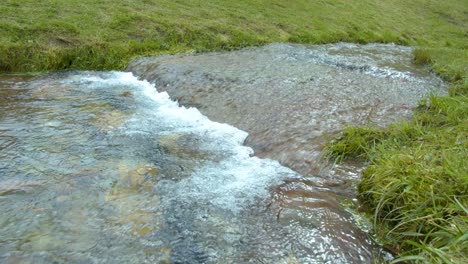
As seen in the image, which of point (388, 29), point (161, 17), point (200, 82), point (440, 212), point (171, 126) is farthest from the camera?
point (388, 29)

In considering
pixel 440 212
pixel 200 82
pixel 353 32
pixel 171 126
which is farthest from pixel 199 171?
pixel 353 32

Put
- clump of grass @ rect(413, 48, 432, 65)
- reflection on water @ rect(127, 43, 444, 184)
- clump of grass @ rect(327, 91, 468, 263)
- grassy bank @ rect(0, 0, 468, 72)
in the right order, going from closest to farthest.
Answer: clump of grass @ rect(327, 91, 468, 263) → reflection on water @ rect(127, 43, 444, 184) → grassy bank @ rect(0, 0, 468, 72) → clump of grass @ rect(413, 48, 432, 65)

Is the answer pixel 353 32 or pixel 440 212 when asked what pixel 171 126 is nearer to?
pixel 440 212

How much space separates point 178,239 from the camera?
13.9ft

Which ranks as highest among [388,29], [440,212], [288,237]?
[440,212]

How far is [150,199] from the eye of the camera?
16.4 ft

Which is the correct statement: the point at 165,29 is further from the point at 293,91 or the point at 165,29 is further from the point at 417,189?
the point at 417,189

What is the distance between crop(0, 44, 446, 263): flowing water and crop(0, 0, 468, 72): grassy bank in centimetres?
278

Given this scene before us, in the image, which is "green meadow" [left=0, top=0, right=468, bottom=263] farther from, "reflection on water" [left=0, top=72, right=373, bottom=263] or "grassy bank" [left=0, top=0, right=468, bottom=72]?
"reflection on water" [left=0, top=72, right=373, bottom=263]

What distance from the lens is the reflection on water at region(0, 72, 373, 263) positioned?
13.4 ft

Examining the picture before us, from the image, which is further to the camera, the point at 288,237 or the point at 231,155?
the point at 231,155

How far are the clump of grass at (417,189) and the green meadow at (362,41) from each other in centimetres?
1

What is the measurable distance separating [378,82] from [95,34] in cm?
988

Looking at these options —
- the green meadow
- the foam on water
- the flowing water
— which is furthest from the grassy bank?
the foam on water
